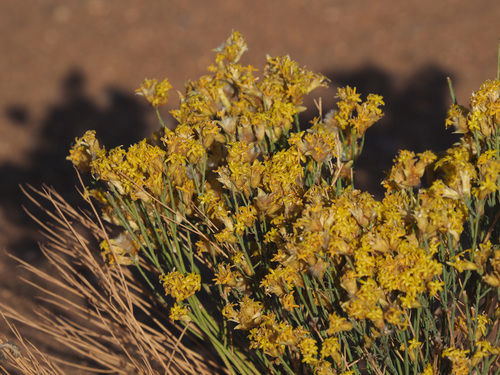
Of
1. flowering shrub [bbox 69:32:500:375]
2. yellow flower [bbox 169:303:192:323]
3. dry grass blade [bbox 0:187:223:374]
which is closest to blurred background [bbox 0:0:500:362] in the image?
dry grass blade [bbox 0:187:223:374]

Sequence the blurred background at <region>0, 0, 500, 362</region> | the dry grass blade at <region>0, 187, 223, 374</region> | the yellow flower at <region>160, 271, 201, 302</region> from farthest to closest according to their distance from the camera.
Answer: the blurred background at <region>0, 0, 500, 362</region>, the dry grass blade at <region>0, 187, 223, 374</region>, the yellow flower at <region>160, 271, 201, 302</region>

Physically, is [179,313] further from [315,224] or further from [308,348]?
[315,224]

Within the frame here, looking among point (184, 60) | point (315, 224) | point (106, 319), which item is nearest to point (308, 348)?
point (315, 224)

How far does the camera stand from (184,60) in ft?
14.2

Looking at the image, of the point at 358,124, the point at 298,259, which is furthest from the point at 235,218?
the point at 358,124

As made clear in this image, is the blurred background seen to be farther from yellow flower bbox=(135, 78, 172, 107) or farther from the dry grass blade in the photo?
yellow flower bbox=(135, 78, 172, 107)

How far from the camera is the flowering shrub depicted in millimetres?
1042

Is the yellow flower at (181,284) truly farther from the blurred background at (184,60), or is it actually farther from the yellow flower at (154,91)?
the blurred background at (184,60)

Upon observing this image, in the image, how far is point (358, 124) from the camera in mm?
1293

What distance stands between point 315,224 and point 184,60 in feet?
11.5

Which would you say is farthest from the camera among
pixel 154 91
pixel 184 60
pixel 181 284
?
pixel 184 60

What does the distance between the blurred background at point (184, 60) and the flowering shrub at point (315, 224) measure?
1864 mm

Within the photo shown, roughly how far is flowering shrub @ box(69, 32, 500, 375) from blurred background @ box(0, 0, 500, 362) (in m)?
1.86

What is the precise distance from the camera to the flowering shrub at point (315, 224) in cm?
104
